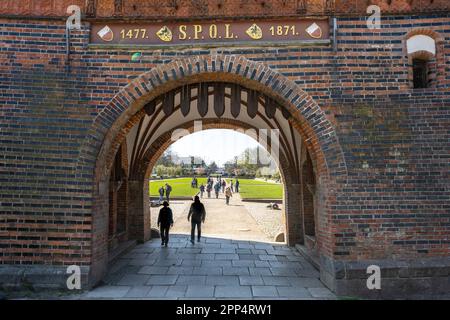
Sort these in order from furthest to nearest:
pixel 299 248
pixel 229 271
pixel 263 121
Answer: pixel 263 121
pixel 299 248
pixel 229 271

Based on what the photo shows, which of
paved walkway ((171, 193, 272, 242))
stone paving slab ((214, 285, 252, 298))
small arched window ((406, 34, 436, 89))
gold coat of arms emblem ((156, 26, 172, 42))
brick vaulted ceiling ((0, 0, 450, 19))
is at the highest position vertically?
brick vaulted ceiling ((0, 0, 450, 19))

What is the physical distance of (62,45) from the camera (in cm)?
514

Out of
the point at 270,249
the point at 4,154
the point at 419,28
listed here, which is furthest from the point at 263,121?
the point at 4,154

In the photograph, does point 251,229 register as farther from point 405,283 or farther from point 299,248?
point 405,283

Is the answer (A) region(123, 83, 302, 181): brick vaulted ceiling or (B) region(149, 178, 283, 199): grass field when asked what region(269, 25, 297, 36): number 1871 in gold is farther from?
(B) region(149, 178, 283, 199): grass field

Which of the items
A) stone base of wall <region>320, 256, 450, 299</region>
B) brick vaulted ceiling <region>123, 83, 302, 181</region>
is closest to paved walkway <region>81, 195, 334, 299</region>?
stone base of wall <region>320, 256, 450, 299</region>

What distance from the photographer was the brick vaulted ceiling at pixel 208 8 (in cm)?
511

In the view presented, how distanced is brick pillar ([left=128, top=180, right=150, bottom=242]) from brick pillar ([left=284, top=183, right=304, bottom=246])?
4349 mm

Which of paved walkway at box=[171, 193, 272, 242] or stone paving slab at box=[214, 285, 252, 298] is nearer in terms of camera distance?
stone paving slab at box=[214, 285, 252, 298]

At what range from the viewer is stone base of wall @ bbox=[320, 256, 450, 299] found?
4625 millimetres

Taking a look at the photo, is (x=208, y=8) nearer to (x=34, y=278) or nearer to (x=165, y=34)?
(x=165, y=34)

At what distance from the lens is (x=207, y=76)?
5.28m

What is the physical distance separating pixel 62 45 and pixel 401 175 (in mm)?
6097

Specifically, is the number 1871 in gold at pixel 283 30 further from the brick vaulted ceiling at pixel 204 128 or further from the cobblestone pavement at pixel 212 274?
the cobblestone pavement at pixel 212 274
